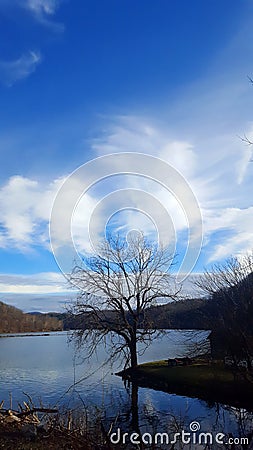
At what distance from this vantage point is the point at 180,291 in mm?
28609

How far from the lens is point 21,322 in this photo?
126 meters

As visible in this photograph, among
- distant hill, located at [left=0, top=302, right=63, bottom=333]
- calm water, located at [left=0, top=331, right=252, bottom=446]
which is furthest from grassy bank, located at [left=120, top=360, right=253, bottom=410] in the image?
distant hill, located at [left=0, top=302, right=63, bottom=333]

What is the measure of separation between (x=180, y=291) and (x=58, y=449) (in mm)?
20635

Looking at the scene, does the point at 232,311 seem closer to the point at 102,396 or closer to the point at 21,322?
the point at 102,396

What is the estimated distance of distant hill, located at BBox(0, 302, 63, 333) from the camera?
120625 mm

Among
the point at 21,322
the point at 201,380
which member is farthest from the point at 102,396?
the point at 21,322

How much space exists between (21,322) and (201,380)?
366ft

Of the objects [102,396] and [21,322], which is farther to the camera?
[21,322]

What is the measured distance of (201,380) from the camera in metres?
22.4

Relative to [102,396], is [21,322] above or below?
above

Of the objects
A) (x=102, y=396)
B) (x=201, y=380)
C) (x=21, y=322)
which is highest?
(x=21, y=322)

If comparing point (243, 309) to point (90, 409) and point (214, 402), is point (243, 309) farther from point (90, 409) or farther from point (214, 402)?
point (90, 409)

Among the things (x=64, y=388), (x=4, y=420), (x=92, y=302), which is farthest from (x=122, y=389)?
(x=4, y=420)

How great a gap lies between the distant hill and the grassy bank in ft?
304
